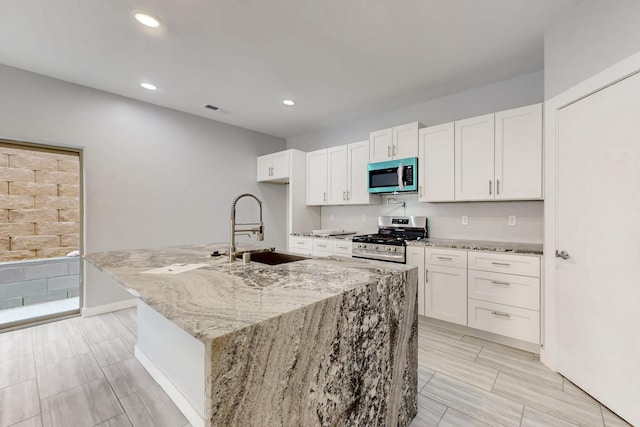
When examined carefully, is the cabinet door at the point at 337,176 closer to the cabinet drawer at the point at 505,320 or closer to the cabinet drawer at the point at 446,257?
the cabinet drawer at the point at 446,257

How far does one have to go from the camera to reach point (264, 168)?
16.1ft

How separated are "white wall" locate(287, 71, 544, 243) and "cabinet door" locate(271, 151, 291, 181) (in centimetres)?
111

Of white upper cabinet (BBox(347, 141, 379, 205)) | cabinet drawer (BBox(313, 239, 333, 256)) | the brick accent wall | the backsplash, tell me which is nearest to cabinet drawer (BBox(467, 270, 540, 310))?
the backsplash

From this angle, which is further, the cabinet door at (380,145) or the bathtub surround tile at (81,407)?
the cabinet door at (380,145)

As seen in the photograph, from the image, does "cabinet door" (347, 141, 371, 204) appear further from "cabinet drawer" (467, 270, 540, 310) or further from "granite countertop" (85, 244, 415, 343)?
"granite countertop" (85, 244, 415, 343)

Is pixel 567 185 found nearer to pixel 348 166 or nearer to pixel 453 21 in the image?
pixel 453 21

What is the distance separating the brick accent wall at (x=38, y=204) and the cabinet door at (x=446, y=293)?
428cm

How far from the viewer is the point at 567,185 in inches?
80.7

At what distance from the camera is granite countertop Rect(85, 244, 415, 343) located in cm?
85

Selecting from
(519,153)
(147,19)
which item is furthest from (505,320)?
(147,19)

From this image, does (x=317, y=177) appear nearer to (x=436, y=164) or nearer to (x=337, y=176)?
(x=337, y=176)

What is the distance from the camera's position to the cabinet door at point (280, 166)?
4.57 meters

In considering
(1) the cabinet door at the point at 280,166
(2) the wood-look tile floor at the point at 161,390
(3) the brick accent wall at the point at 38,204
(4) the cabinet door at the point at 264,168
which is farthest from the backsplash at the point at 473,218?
(3) the brick accent wall at the point at 38,204

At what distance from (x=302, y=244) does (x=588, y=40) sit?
11.9ft
